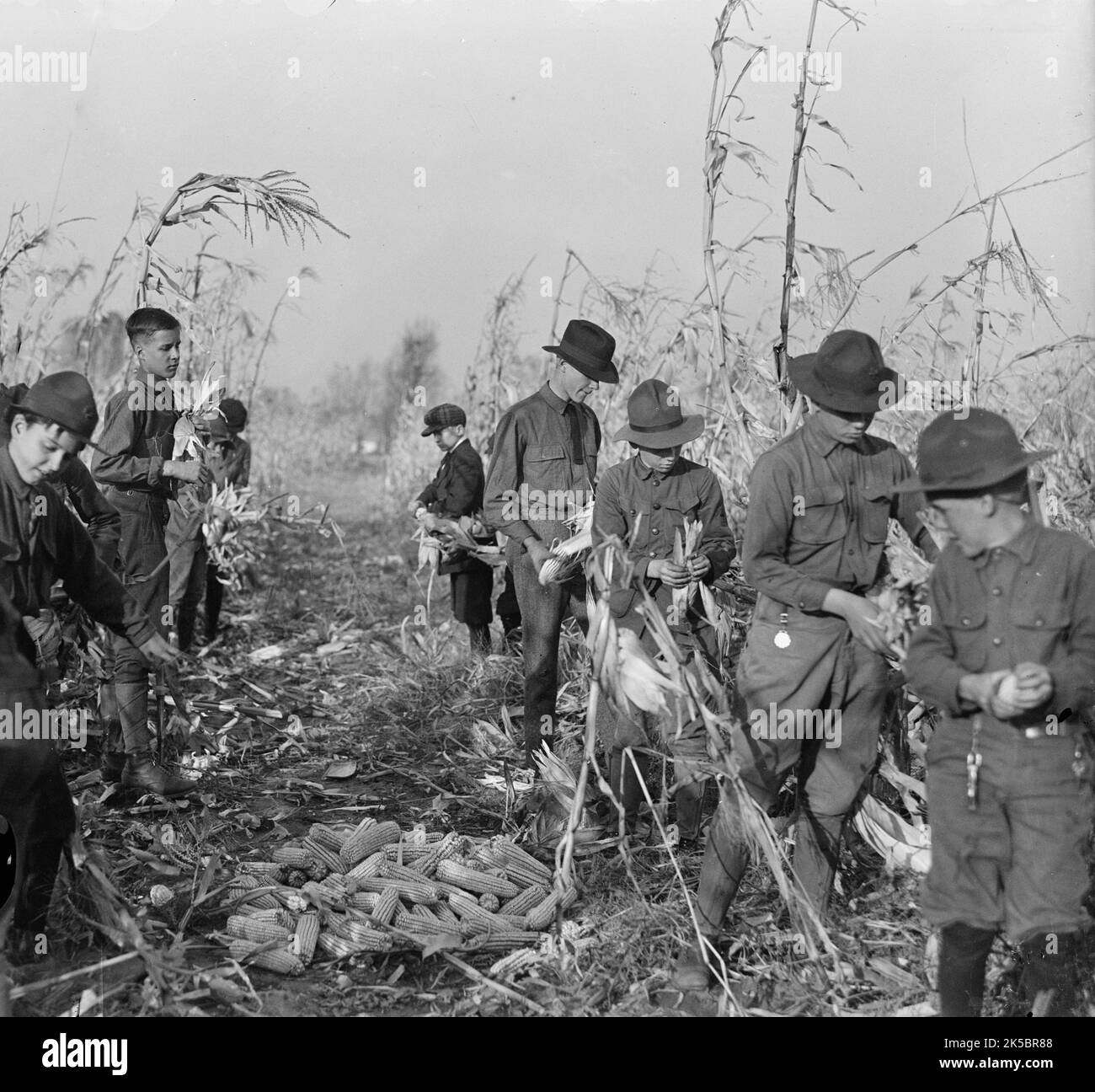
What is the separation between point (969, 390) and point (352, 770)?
Result: 3.45 meters

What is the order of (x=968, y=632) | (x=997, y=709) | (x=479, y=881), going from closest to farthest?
(x=997, y=709)
(x=968, y=632)
(x=479, y=881)

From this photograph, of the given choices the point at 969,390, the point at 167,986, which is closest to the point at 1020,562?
the point at 969,390

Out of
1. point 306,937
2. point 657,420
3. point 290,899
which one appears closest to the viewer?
point 306,937

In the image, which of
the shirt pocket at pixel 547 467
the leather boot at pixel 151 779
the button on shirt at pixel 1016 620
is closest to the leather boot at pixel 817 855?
the button on shirt at pixel 1016 620

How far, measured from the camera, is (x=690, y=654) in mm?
4328

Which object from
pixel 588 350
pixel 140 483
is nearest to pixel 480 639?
pixel 140 483

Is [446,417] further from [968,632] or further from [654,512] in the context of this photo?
[968,632]

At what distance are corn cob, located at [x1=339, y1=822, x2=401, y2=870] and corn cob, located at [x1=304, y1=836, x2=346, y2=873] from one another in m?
0.02

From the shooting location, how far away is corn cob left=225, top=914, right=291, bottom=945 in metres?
3.76

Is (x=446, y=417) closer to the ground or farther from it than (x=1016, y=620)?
farther from it

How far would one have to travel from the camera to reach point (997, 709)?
267 cm

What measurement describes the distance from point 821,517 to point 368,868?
6.98 feet

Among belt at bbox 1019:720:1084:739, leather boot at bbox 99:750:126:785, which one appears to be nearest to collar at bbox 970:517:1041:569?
belt at bbox 1019:720:1084:739
